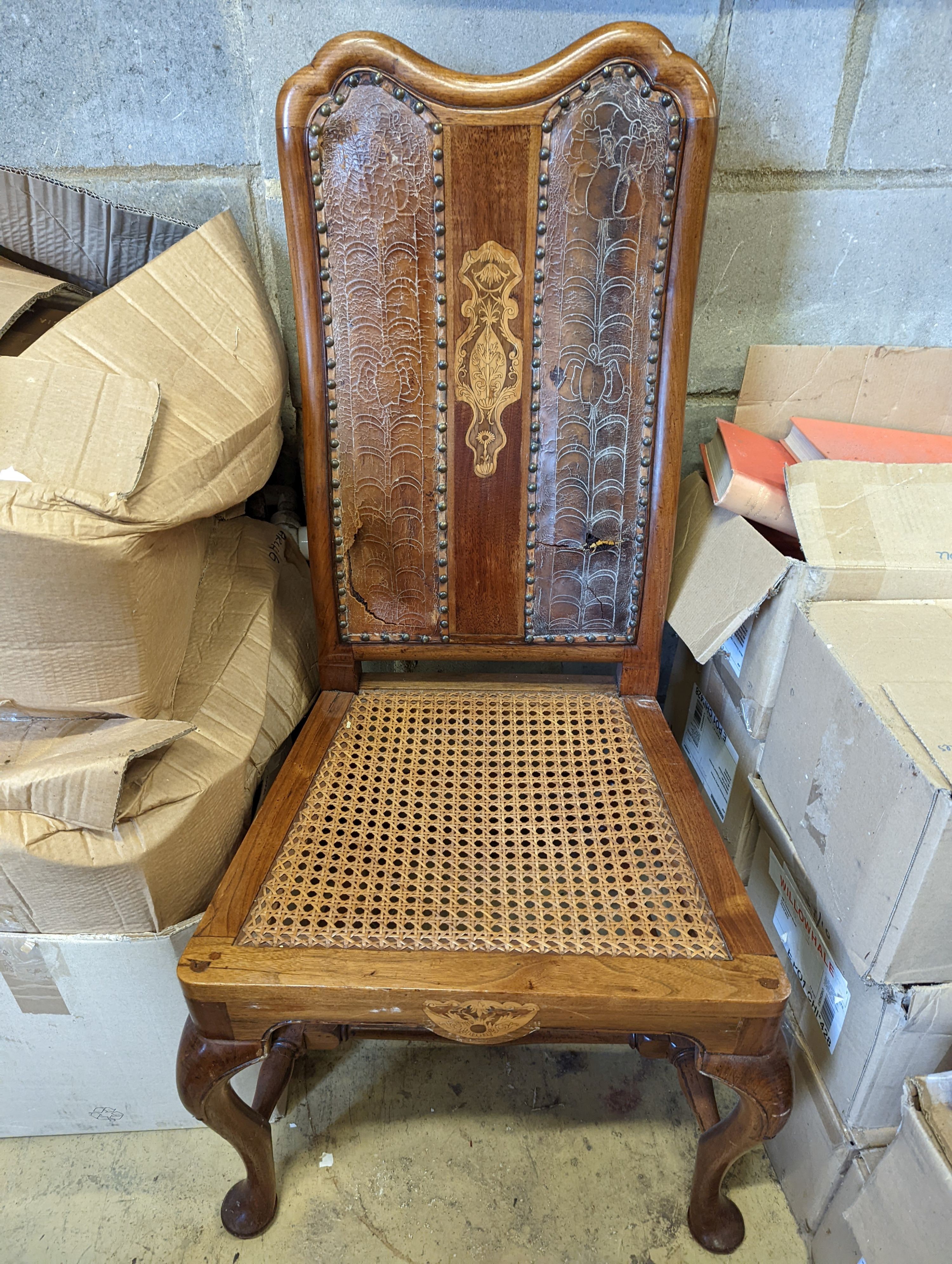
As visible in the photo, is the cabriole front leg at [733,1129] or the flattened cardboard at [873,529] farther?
the flattened cardboard at [873,529]

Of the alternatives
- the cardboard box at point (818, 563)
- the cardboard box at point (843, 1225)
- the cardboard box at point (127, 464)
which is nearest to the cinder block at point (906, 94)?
the cardboard box at point (818, 563)

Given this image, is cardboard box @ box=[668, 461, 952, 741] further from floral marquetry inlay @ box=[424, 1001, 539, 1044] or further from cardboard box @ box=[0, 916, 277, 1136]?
cardboard box @ box=[0, 916, 277, 1136]

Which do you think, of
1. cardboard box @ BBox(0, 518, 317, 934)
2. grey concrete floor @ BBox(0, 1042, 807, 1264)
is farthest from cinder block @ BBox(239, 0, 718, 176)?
grey concrete floor @ BBox(0, 1042, 807, 1264)

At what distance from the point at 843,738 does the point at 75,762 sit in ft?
2.58

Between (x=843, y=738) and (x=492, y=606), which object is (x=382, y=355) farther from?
(x=843, y=738)

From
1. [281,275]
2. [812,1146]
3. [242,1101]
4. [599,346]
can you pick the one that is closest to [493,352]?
[599,346]

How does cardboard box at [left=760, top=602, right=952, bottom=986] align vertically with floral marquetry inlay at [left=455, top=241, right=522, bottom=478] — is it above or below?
below

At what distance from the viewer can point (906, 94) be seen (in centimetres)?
100

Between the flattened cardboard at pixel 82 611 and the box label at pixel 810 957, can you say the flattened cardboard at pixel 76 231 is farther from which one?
the box label at pixel 810 957

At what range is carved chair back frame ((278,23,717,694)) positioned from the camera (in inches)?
32.4

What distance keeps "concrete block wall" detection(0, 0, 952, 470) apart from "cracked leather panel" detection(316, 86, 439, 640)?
0.26 meters

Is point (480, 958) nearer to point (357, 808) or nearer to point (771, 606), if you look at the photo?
point (357, 808)

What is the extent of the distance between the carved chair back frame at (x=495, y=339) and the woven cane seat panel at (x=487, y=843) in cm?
10

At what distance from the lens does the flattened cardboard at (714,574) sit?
921mm
